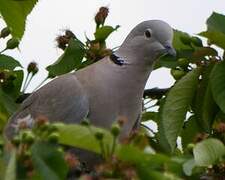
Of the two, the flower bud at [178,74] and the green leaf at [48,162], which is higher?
the green leaf at [48,162]

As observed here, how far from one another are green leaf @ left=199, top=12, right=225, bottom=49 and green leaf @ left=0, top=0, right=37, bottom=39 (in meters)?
0.74

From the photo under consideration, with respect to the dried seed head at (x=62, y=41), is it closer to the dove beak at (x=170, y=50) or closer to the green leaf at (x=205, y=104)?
the dove beak at (x=170, y=50)

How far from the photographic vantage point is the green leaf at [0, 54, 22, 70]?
11.6ft

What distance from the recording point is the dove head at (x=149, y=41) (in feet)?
11.2

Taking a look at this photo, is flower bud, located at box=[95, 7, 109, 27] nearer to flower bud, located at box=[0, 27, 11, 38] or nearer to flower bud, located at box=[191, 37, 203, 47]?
flower bud, located at box=[0, 27, 11, 38]

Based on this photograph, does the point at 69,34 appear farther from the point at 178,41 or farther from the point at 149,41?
the point at 178,41

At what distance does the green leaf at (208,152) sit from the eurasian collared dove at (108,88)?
1.38 meters

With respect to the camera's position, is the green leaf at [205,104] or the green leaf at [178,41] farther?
the green leaf at [178,41]

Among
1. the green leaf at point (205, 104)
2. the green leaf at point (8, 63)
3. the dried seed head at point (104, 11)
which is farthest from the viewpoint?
the dried seed head at point (104, 11)

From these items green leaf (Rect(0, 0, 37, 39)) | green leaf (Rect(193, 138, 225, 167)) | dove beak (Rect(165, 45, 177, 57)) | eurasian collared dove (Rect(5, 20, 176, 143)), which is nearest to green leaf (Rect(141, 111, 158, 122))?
eurasian collared dove (Rect(5, 20, 176, 143))

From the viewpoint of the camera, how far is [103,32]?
359cm

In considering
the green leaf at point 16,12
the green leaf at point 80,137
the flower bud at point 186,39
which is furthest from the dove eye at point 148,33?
the green leaf at point 80,137

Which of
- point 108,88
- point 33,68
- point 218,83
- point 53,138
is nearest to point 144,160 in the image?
point 53,138

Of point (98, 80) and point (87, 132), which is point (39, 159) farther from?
point (98, 80)
